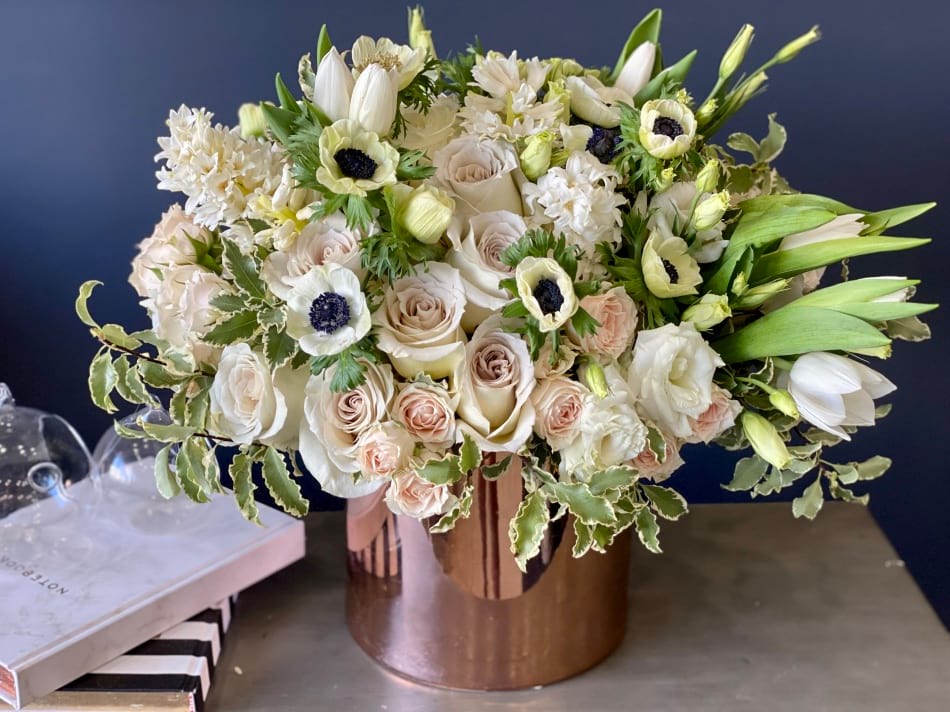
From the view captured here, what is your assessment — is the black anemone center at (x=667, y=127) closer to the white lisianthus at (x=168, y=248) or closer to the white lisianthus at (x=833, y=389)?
the white lisianthus at (x=833, y=389)

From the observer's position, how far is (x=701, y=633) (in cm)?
89

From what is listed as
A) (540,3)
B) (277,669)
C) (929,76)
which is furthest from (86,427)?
(929,76)

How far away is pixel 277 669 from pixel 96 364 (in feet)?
1.12

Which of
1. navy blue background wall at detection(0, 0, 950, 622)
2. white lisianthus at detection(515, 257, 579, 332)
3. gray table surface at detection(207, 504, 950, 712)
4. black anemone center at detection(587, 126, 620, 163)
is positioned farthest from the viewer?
navy blue background wall at detection(0, 0, 950, 622)

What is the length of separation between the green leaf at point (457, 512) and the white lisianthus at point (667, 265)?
0.61ft

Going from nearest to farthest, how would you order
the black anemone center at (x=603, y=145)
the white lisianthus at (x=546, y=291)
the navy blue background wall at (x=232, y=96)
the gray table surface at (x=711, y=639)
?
the white lisianthus at (x=546, y=291) → the black anemone center at (x=603, y=145) → the gray table surface at (x=711, y=639) → the navy blue background wall at (x=232, y=96)

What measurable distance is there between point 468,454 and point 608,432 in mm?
90

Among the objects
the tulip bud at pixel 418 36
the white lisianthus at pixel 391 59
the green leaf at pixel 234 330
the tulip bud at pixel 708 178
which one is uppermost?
the tulip bud at pixel 418 36

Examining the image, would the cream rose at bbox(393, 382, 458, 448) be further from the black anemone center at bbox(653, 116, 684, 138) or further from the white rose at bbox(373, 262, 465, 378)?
the black anemone center at bbox(653, 116, 684, 138)

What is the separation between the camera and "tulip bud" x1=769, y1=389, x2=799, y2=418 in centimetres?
61

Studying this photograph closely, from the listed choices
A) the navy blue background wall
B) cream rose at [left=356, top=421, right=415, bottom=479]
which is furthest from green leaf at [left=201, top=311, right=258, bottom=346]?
the navy blue background wall

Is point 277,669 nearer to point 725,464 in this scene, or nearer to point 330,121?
point 330,121

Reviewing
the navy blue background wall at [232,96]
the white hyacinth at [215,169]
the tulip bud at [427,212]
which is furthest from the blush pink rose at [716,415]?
the navy blue background wall at [232,96]

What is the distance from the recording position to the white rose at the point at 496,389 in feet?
1.95
